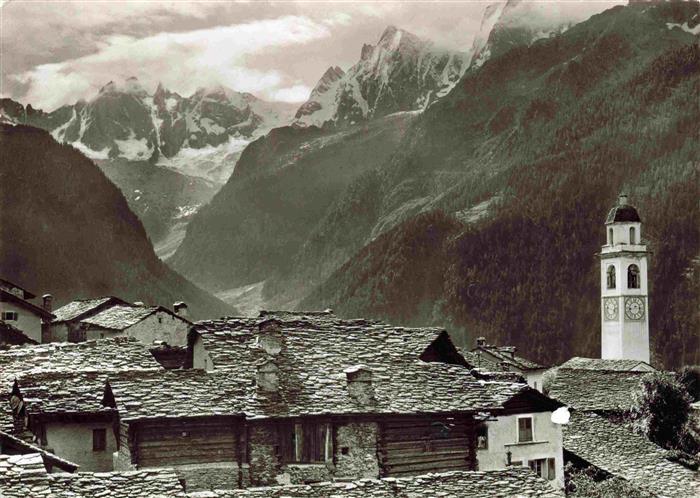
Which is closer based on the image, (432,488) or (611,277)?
(432,488)

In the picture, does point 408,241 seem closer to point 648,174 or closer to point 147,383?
point 648,174

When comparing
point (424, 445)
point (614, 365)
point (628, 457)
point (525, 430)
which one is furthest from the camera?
point (614, 365)

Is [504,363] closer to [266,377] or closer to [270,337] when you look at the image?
[270,337]

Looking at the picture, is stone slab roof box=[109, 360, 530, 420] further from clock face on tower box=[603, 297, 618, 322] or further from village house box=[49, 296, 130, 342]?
clock face on tower box=[603, 297, 618, 322]

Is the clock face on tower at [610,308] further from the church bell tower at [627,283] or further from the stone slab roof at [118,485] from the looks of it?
the stone slab roof at [118,485]

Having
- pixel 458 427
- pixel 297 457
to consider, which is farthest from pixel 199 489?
pixel 458 427

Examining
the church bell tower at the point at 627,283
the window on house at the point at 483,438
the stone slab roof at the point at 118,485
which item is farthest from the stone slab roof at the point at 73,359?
the church bell tower at the point at 627,283

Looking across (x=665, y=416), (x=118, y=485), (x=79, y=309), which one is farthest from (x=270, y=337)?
(x=79, y=309)
